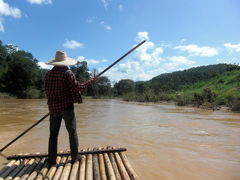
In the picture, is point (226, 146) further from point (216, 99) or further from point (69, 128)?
point (216, 99)

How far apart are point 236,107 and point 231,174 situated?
37.6 ft

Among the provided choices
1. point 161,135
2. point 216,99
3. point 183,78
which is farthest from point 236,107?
point 183,78

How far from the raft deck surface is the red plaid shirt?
77 cm

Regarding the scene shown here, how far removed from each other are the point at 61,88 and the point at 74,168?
3.44 ft

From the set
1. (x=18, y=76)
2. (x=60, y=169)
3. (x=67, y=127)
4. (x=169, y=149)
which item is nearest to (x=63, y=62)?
(x=67, y=127)

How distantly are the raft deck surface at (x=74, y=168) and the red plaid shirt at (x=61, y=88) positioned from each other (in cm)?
77

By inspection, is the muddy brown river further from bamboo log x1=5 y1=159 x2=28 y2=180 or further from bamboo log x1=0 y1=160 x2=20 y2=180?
bamboo log x1=5 y1=159 x2=28 y2=180

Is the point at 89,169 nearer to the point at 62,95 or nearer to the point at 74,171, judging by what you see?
the point at 74,171

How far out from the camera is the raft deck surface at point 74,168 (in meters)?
2.54

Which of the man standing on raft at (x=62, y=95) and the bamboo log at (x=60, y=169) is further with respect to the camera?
the man standing on raft at (x=62, y=95)

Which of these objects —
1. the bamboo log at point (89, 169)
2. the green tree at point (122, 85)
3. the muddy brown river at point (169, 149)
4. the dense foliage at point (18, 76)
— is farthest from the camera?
the green tree at point (122, 85)

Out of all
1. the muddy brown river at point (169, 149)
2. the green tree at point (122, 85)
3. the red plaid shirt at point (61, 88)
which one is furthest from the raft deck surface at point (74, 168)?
the green tree at point (122, 85)

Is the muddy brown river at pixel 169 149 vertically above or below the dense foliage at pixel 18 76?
below

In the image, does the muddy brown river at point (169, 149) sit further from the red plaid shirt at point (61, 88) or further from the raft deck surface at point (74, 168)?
the red plaid shirt at point (61, 88)
